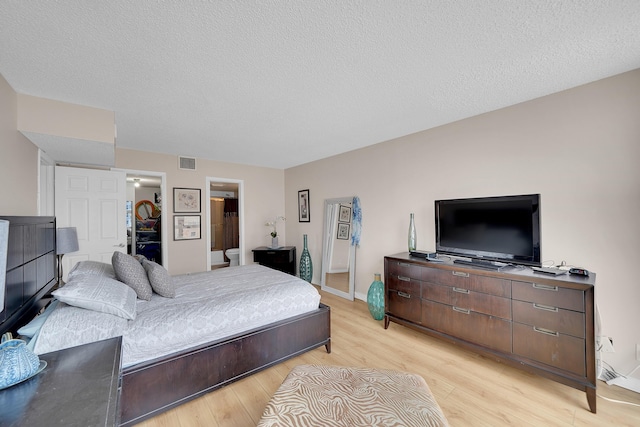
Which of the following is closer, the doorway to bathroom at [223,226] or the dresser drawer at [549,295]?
the dresser drawer at [549,295]

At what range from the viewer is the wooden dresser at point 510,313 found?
69.7 inches

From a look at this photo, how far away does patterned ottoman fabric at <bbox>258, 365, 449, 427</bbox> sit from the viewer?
1139mm

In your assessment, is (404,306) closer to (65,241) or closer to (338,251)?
(338,251)

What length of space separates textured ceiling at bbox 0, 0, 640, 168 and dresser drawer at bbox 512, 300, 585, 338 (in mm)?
1822

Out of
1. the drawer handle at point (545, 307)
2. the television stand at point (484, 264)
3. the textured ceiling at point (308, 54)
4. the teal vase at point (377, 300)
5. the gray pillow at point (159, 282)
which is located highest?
the textured ceiling at point (308, 54)

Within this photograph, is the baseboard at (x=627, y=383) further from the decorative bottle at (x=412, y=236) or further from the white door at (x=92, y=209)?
the white door at (x=92, y=209)

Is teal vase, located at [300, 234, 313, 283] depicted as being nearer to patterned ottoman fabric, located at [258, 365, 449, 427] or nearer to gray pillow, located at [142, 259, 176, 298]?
gray pillow, located at [142, 259, 176, 298]

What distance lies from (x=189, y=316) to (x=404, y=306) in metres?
2.19

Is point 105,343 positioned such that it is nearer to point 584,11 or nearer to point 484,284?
point 484,284

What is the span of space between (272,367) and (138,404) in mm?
1010

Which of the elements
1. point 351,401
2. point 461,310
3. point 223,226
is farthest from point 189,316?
point 223,226

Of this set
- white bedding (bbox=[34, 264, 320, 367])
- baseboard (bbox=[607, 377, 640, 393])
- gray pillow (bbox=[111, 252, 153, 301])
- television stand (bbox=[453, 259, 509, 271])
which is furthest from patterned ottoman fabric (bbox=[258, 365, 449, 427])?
baseboard (bbox=[607, 377, 640, 393])

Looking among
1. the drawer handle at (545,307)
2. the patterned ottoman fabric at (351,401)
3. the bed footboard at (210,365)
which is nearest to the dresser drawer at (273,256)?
the bed footboard at (210,365)

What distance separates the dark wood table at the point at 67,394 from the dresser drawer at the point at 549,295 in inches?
105
